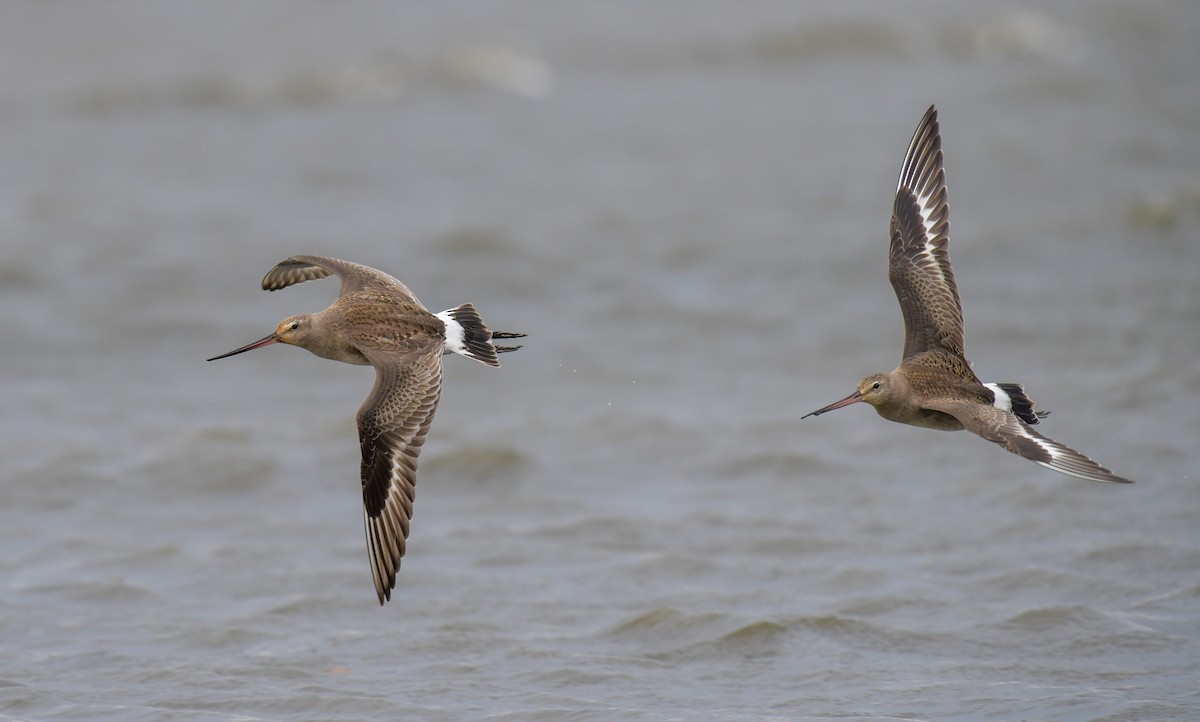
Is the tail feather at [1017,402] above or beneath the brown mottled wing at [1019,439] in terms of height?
above

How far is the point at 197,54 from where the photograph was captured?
1543cm

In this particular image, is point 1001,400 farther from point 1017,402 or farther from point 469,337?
point 469,337

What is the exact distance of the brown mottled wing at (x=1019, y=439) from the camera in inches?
219

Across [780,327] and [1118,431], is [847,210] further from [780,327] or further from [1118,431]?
[1118,431]

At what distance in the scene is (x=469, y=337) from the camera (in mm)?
6383

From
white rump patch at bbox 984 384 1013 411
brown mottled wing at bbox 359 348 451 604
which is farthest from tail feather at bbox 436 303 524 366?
white rump patch at bbox 984 384 1013 411

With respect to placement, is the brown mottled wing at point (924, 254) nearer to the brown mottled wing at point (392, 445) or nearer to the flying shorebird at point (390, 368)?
the flying shorebird at point (390, 368)

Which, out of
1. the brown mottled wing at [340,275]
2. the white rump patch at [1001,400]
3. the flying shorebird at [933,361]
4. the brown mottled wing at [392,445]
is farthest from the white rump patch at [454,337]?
the white rump patch at [1001,400]

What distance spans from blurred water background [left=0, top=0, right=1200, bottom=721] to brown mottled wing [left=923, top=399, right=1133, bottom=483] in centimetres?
118

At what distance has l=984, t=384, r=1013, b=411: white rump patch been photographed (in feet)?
20.9

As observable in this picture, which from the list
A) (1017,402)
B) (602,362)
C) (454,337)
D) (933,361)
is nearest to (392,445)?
(454,337)

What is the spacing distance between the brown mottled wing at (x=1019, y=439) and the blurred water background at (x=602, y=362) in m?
1.18

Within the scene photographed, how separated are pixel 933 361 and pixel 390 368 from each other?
2040mm

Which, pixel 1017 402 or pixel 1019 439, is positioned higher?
pixel 1017 402
